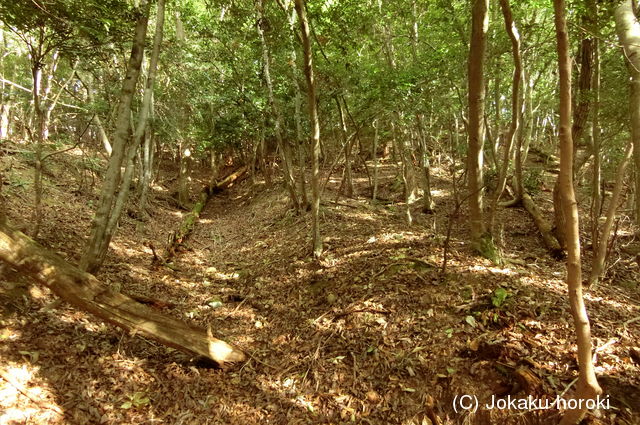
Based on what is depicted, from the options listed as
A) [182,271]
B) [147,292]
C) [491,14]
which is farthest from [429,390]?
[491,14]

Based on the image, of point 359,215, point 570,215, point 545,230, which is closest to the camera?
point 570,215

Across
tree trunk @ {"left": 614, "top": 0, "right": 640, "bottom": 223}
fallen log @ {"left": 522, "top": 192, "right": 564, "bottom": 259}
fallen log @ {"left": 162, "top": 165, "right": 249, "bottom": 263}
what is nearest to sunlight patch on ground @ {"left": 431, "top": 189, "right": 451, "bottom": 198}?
fallen log @ {"left": 522, "top": 192, "right": 564, "bottom": 259}

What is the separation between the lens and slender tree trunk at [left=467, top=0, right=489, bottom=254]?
17.3 feet

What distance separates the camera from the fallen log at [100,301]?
3.87 metres

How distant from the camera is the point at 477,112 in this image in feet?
18.4

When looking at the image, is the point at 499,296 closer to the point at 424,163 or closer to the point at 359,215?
the point at 359,215

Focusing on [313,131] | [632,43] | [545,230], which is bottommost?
[545,230]

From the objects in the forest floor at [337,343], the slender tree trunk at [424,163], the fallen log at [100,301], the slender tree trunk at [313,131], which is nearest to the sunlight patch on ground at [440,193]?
the slender tree trunk at [424,163]

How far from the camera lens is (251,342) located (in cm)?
523

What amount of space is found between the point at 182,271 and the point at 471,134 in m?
6.65

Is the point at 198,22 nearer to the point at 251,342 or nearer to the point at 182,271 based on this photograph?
the point at 182,271

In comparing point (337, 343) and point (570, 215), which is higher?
point (570, 215)

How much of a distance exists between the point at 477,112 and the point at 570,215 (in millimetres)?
3557

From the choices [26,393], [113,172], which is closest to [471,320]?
[26,393]
